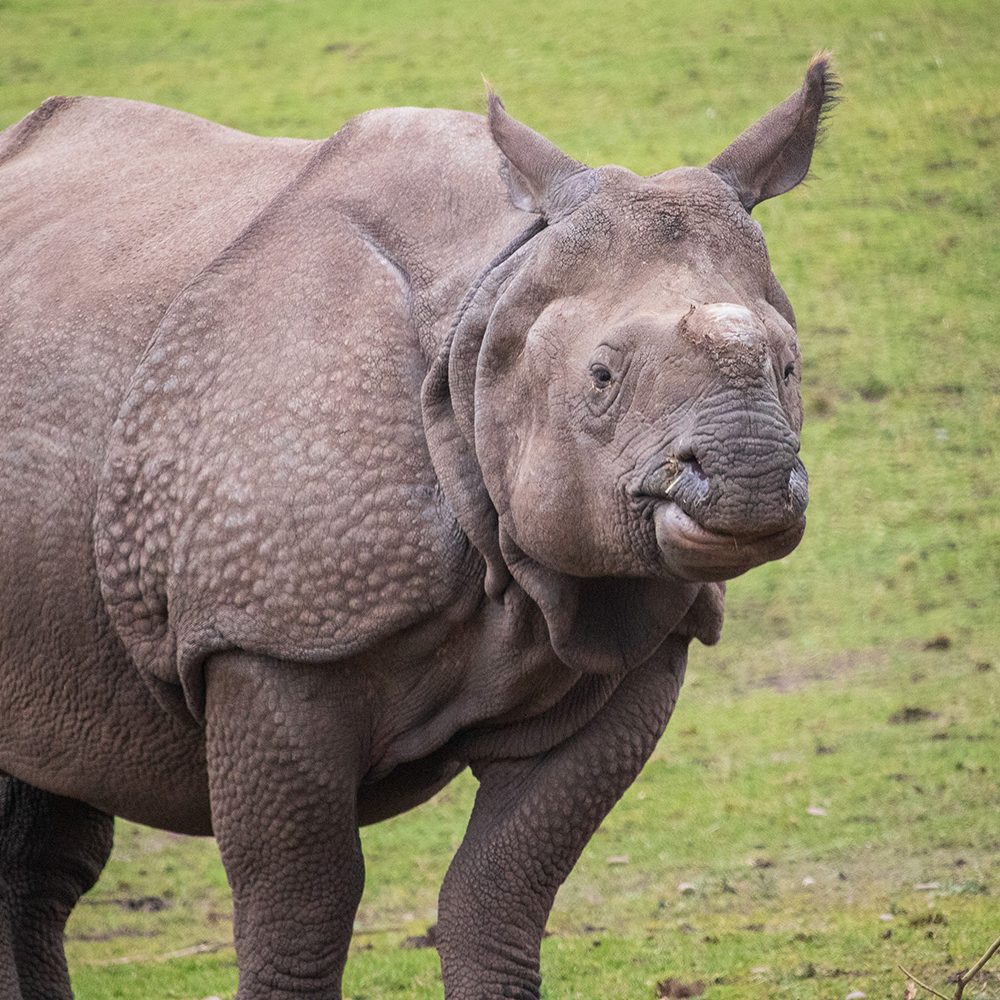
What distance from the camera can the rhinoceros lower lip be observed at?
15.5 ft

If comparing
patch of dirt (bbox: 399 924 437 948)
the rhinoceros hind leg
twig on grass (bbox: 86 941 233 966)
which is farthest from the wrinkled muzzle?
twig on grass (bbox: 86 941 233 966)

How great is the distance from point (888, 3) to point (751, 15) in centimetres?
169

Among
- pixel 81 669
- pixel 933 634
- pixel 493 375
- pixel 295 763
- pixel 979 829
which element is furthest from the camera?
pixel 933 634

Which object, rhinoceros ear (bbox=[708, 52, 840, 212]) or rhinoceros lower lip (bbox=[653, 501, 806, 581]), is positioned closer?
rhinoceros lower lip (bbox=[653, 501, 806, 581])

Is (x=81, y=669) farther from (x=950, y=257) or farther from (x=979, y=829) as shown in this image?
(x=950, y=257)

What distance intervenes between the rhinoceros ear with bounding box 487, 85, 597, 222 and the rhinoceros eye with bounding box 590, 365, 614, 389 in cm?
55

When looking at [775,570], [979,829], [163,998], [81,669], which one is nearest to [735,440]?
[81,669]

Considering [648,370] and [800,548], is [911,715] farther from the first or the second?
[648,370]

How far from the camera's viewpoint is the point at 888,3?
2566 cm

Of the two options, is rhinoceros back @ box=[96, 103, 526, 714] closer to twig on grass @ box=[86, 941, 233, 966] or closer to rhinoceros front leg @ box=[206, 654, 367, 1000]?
rhinoceros front leg @ box=[206, 654, 367, 1000]

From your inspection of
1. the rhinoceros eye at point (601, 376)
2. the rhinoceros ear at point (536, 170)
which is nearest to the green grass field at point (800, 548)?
the rhinoceros ear at point (536, 170)

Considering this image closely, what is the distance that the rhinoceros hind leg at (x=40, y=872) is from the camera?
25.5 feet

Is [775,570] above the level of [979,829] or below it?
below

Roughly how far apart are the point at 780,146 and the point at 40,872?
4.11m
